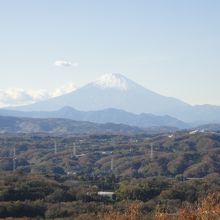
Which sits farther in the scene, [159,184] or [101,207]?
[159,184]

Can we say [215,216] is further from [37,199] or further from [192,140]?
[192,140]

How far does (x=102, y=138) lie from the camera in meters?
119

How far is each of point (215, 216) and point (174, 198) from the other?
22.8 m

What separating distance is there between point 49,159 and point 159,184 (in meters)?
40.9

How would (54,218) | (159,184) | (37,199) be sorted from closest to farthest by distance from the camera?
(54,218) → (37,199) → (159,184)

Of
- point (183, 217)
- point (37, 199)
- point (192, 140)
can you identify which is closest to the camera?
point (183, 217)

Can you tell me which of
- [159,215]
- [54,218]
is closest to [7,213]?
[54,218]

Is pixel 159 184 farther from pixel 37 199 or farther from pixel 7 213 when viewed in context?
pixel 7 213

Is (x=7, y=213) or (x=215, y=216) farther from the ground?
(x=215, y=216)

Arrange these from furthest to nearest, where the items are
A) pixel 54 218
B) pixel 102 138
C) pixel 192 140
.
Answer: pixel 102 138
pixel 192 140
pixel 54 218

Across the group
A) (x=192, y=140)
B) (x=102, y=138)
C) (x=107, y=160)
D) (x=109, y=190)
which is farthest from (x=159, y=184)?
(x=102, y=138)

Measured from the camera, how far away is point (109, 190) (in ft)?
133

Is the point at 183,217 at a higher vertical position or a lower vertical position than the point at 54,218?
higher

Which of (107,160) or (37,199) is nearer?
(37,199)
